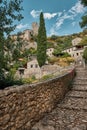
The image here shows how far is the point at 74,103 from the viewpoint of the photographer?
353 inches

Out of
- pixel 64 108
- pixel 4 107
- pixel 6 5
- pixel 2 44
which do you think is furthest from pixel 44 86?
pixel 6 5

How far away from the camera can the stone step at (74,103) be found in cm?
819

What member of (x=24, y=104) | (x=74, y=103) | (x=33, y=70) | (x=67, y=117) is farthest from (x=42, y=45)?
(x=24, y=104)

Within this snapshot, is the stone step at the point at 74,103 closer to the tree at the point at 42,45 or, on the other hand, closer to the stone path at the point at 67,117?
the stone path at the point at 67,117

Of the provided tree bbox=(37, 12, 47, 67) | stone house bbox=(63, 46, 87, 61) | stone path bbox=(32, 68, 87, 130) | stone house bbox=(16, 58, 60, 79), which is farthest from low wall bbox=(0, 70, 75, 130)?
stone house bbox=(63, 46, 87, 61)

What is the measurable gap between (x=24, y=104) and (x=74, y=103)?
4258 mm

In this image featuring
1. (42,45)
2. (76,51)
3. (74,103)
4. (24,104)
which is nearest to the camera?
(24,104)

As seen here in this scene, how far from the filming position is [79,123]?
637cm

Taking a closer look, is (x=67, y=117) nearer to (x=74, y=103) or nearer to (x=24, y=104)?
(x=74, y=103)

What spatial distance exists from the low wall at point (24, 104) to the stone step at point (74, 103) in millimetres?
1017

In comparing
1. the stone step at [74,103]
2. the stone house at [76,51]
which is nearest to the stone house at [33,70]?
the stone house at [76,51]

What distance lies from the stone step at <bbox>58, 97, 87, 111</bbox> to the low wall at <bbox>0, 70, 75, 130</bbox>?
1017mm

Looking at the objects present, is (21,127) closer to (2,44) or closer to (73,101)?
(73,101)

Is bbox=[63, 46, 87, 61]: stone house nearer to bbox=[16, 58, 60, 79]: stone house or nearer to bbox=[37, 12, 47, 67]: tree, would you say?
bbox=[37, 12, 47, 67]: tree
